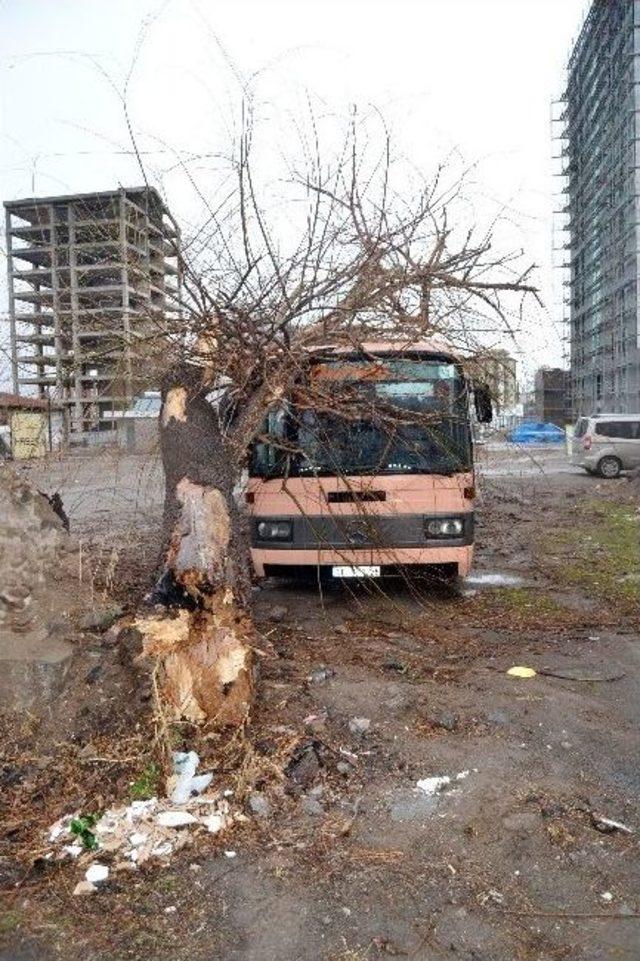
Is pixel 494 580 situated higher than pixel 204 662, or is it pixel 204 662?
pixel 204 662

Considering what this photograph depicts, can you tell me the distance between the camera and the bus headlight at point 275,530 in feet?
21.4

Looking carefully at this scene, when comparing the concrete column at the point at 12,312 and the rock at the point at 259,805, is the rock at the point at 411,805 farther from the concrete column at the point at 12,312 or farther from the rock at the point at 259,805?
the concrete column at the point at 12,312

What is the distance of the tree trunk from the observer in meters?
4.12

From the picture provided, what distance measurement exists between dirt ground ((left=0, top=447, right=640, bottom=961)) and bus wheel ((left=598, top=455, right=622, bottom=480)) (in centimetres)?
1659

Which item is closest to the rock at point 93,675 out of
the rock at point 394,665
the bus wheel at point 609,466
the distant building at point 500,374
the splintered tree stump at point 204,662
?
the splintered tree stump at point 204,662

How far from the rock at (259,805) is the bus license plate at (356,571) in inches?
121

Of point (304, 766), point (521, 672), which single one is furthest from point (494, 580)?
point (304, 766)

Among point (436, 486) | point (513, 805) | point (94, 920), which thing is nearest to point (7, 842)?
point (94, 920)

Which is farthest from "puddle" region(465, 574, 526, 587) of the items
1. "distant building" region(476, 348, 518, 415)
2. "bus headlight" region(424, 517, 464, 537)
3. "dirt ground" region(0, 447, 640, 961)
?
"distant building" region(476, 348, 518, 415)

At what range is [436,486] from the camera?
6445mm

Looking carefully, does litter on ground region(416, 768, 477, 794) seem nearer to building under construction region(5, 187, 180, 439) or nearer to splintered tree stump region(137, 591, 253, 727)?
splintered tree stump region(137, 591, 253, 727)

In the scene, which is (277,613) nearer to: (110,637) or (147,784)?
(110,637)

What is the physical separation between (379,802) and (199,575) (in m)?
1.77

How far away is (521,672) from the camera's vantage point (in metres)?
5.03
